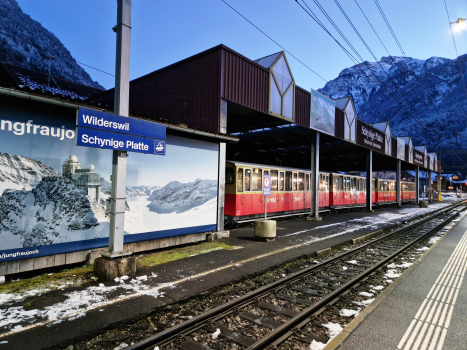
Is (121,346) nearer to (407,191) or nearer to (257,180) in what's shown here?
(257,180)

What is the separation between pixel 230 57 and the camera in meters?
10.8

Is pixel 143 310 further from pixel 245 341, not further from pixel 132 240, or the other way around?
pixel 132 240

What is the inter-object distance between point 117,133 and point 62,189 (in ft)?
6.15

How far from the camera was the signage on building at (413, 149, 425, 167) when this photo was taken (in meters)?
34.8

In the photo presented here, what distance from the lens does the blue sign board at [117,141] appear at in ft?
16.8

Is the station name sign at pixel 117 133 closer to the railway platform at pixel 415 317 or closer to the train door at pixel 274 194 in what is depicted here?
the railway platform at pixel 415 317

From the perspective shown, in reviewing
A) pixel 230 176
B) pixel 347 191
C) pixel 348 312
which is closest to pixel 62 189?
pixel 348 312

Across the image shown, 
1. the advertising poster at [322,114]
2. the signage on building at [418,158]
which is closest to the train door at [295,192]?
the advertising poster at [322,114]

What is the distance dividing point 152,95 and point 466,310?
13.6 metres

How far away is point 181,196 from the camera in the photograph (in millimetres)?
8797

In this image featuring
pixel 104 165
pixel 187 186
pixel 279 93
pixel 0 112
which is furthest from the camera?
pixel 279 93

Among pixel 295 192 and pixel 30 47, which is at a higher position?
pixel 30 47

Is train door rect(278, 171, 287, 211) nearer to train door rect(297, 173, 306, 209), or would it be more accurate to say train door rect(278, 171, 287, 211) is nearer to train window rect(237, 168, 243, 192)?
train door rect(297, 173, 306, 209)

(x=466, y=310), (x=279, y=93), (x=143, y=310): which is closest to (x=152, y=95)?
(x=279, y=93)
